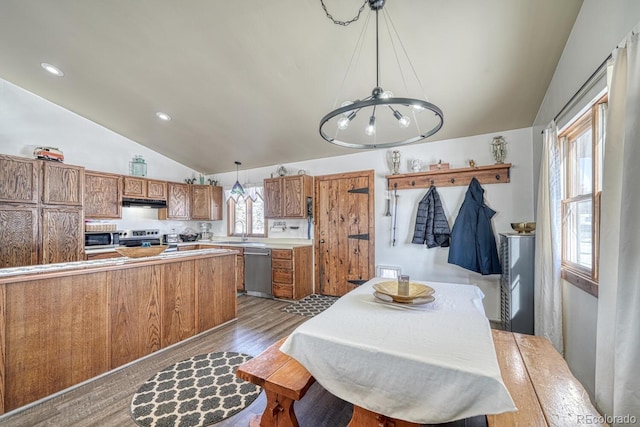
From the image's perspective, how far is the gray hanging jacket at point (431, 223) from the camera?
3.55 metres

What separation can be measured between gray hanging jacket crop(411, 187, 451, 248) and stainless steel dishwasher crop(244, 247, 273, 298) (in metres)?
2.36

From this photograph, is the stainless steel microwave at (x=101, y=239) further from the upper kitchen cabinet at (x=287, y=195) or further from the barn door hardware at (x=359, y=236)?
the barn door hardware at (x=359, y=236)

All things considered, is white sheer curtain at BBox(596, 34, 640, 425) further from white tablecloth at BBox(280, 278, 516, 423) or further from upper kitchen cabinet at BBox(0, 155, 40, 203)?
upper kitchen cabinet at BBox(0, 155, 40, 203)

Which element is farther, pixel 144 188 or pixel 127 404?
pixel 144 188

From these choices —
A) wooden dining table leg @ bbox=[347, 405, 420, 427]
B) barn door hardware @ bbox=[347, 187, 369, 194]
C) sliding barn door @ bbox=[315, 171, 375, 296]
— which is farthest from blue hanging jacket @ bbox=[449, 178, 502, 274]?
wooden dining table leg @ bbox=[347, 405, 420, 427]

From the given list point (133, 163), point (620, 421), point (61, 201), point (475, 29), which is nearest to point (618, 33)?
point (475, 29)

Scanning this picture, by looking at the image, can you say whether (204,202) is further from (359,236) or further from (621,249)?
(621,249)

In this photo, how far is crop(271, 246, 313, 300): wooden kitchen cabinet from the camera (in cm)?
415

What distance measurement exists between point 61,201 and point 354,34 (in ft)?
13.9

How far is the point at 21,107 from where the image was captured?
12.1 feet

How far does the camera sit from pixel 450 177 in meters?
3.56

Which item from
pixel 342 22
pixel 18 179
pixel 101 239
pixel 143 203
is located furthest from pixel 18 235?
Answer: pixel 342 22

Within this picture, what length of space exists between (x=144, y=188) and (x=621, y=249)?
18.7 feet

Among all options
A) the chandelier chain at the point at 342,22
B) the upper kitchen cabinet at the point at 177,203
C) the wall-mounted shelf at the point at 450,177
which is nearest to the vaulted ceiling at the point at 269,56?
the chandelier chain at the point at 342,22
